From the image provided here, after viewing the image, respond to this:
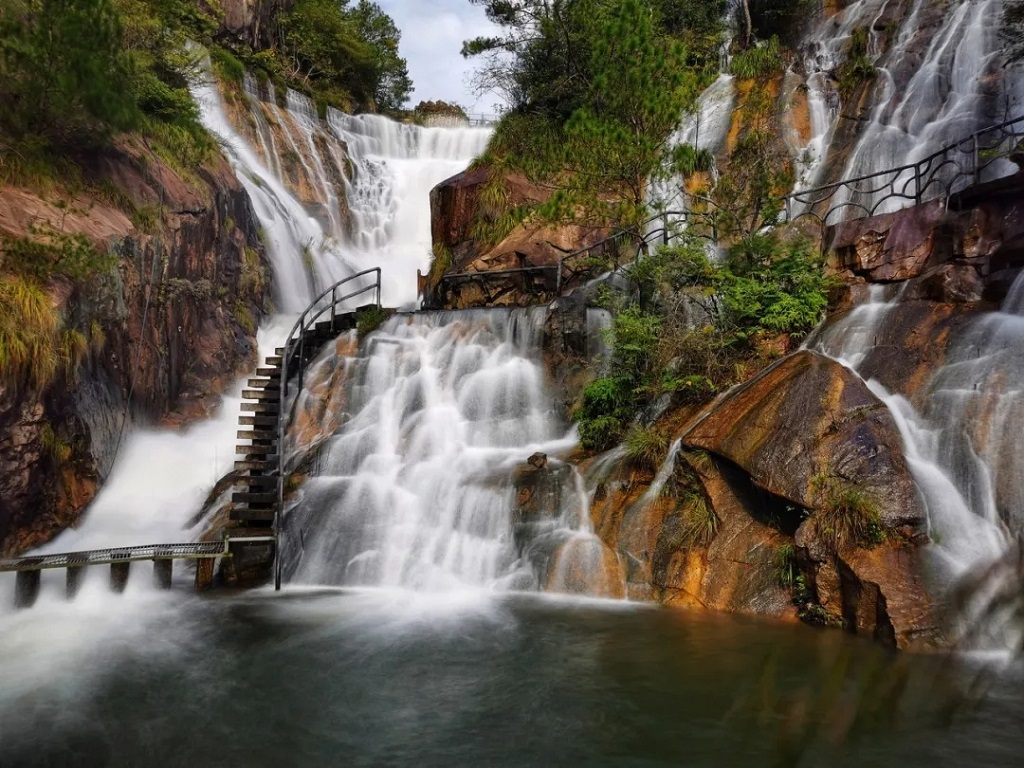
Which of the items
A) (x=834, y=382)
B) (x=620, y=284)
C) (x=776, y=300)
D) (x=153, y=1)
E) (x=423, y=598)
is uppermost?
(x=153, y=1)

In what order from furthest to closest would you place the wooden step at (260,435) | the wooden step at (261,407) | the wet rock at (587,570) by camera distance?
the wooden step at (261,407) → the wooden step at (260,435) → the wet rock at (587,570)

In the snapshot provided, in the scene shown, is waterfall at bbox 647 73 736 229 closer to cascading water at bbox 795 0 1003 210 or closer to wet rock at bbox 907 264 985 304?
cascading water at bbox 795 0 1003 210

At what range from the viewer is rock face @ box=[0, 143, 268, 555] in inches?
364

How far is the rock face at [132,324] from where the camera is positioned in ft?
30.3

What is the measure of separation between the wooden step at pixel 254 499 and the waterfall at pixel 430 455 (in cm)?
36

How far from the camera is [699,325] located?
1057 centimetres

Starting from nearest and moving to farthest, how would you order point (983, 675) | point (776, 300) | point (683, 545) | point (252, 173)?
point (983, 675)
point (683, 545)
point (776, 300)
point (252, 173)

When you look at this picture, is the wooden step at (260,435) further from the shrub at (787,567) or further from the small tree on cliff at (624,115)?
the shrub at (787,567)

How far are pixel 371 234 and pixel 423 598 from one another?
1804 centimetres

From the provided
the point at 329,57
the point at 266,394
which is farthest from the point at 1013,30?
the point at 329,57

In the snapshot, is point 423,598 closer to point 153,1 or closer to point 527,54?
point 153,1

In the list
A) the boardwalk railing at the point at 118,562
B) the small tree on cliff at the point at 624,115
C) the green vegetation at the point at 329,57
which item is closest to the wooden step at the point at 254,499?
the boardwalk railing at the point at 118,562

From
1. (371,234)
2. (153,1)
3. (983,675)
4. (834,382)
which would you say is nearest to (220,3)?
(153,1)

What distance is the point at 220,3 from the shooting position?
2606cm
